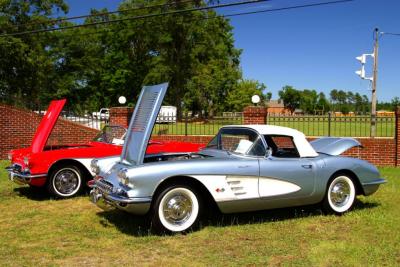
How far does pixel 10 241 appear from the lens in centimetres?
579

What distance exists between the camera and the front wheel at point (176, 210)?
582 centimetres

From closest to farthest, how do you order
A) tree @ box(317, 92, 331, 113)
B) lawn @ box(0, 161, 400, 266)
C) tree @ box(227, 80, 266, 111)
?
lawn @ box(0, 161, 400, 266) < tree @ box(227, 80, 266, 111) < tree @ box(317, 92, 331, 113)

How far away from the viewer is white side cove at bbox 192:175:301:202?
603 cm

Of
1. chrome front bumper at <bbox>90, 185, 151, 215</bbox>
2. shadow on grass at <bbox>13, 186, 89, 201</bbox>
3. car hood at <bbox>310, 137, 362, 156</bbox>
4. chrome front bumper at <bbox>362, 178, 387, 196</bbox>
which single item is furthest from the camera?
shadow on grass at <bbox>13, 186, 89, 201</bbox>

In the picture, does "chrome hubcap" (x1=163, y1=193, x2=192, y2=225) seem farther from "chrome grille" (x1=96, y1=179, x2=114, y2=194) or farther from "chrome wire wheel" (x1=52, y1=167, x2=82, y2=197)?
"chrome wire wheel" (x1=52, y1=167, x2=82, y2=197)

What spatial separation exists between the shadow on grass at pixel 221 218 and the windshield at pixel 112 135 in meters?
2.74

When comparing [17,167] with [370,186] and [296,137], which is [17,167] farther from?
[370,186]

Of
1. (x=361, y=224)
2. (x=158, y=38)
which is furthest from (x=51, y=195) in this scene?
(x=158, y=38)

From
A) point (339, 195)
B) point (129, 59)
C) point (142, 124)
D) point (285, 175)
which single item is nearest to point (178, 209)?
point (142, 124)

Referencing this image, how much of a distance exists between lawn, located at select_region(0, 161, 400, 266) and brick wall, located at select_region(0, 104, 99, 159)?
827cm

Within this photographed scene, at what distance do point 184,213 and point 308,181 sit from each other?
197cm

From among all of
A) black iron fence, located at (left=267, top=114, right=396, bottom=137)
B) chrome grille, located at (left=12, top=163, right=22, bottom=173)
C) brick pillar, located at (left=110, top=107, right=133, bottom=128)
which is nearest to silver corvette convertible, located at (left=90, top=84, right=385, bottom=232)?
chrome grille, located at (left=12, top=163, right=22, bottom=173)

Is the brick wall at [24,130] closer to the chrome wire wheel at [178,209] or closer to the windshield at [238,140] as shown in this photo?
the windshield at [238,140]

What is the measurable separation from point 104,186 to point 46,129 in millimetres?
3541
